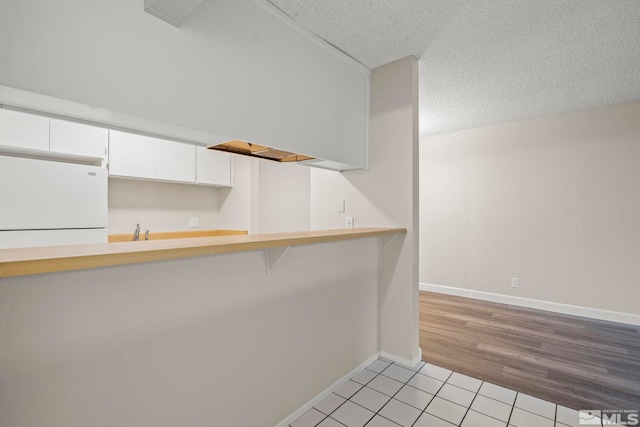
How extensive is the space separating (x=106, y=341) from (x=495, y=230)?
4.32 meters

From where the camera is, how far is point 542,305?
12.1ft

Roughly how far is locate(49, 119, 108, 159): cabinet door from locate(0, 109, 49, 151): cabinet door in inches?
2.0

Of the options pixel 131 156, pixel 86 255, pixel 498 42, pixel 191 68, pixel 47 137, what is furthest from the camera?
pixel 131 156

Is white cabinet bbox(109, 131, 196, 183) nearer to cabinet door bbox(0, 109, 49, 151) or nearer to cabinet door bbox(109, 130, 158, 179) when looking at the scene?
cabinet door bbox(109, 130, 158, 179)

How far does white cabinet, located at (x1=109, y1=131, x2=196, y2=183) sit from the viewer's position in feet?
9.60

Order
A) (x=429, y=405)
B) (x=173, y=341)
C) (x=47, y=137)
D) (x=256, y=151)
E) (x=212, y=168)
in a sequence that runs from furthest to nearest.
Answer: (x=212, y=168), (x=47, y=137), (x=256, y=151), (x=429, y=405), (x=173, y=341)

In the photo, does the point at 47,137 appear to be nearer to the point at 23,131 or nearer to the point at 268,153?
the point at 23,131

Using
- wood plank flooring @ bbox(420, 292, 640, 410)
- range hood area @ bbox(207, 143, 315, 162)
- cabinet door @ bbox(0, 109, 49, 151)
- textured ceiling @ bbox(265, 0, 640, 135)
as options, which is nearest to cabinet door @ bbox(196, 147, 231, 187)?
cabinet door @ bbox(0, 109, 49, 151)

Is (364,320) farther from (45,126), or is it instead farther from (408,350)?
(45,126)

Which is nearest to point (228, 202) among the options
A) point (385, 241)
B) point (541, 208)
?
point (385, 241)

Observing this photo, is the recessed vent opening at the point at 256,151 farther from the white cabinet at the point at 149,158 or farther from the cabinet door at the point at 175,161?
the cabinet door at the point at 175,161

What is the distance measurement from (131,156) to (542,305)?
16.6 feet

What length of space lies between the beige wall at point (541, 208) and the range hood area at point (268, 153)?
2.48 m

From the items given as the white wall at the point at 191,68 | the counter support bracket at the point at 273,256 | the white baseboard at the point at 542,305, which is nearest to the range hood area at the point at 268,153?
the white wall at the point at 191,68
